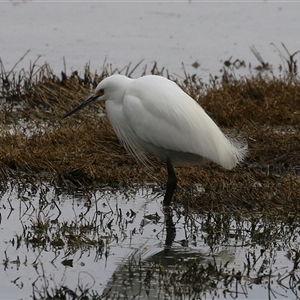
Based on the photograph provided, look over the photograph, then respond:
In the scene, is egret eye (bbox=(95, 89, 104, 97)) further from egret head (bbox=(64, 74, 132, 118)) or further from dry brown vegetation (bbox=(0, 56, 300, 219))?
dry brown vegetation (bbox=(0, 56, 300, 219))

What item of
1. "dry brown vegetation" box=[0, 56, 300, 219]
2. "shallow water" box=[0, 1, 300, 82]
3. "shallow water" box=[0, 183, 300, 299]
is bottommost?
"shallow water" box=[0, 183, 300, 299]

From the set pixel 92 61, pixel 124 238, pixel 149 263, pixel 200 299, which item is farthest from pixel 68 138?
pixel 92 61

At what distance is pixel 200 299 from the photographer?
175 inches

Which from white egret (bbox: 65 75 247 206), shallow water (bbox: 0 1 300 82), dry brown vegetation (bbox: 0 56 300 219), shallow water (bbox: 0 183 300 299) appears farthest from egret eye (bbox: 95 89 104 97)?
shallow water (bbox: 0 1 300 82)

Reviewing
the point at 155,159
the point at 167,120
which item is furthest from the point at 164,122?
the point at 155,159

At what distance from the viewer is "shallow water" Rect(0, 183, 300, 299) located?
462 cm

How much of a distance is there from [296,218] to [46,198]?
1896 millimetres

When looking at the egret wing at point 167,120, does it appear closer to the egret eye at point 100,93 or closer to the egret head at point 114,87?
the egret head at point 114,87

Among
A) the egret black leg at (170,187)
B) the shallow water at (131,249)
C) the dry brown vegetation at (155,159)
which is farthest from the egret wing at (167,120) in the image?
the shallow water at (131,249)

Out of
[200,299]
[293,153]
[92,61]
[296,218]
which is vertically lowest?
[200,299]

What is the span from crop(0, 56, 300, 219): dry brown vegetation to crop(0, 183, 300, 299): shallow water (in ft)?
0.81

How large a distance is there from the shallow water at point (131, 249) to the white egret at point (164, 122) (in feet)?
1.43

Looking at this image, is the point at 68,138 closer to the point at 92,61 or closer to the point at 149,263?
the point at 149,263

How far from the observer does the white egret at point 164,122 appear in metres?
6.45
